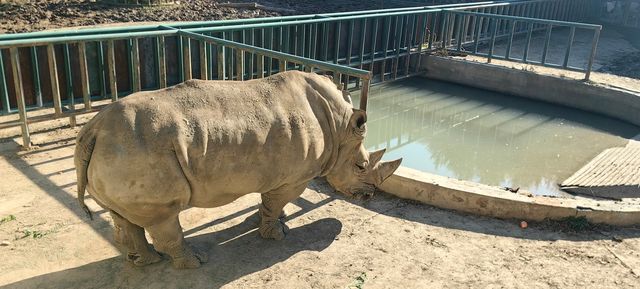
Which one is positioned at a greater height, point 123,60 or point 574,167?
point 123,60

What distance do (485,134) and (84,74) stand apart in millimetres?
7227

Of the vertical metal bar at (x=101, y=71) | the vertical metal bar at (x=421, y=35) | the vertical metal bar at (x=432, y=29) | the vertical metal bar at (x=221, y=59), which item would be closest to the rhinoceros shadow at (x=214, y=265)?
the vertical metal bar at (x=221, y=59)

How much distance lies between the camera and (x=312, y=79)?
16.5ft

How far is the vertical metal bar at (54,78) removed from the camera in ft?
22.4

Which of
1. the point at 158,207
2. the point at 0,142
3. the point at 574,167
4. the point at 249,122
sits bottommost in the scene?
the point at 574,167

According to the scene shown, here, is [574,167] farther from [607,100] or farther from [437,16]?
[437,16]

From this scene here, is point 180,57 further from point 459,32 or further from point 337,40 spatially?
point 459,32

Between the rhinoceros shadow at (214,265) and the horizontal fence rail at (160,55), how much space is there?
167cm

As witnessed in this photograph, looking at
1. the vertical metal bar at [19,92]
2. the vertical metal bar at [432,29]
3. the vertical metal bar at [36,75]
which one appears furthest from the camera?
the vertical metal bar at [432,29]

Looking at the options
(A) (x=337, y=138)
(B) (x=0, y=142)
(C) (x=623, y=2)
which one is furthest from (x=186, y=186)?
(C) (x=623, y=2)

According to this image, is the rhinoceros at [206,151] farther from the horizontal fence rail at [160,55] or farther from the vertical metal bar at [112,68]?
the vertical metal bar at [112,68]

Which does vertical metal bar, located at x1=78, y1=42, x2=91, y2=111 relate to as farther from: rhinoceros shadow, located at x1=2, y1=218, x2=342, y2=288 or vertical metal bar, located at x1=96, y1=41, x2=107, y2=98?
rhinoceros shadow, located at x1=2, y1=218, x2=342, y2=288

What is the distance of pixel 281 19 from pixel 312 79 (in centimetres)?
543

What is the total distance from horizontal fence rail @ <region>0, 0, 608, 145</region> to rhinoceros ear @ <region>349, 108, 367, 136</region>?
0.54 meters
